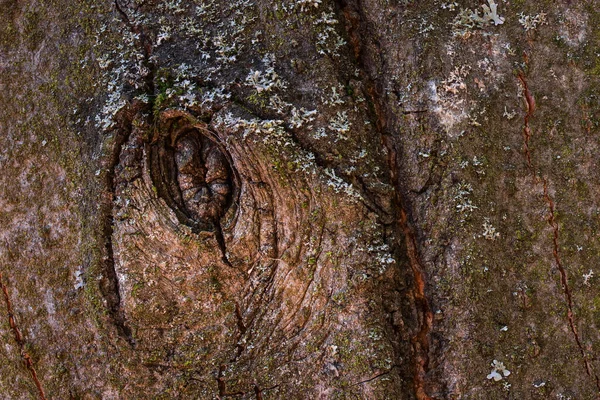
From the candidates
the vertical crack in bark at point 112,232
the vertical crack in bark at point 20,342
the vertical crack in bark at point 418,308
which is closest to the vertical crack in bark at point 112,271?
the vertical crack in bark at point 112,232

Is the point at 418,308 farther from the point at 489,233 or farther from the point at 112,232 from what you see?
the point at 112,232

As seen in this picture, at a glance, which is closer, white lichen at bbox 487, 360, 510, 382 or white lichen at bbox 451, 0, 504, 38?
white lichen at bbox 487, 360, 510, 382

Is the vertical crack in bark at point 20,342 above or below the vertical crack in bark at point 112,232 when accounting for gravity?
below

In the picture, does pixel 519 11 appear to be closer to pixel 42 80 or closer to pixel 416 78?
pixel 416 78

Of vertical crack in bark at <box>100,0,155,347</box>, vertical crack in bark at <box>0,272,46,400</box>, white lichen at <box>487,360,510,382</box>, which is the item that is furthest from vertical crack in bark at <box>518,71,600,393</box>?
vertical crack in bark at <box>0,272,46,400</box>

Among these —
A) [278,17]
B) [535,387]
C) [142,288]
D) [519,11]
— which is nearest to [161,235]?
[142,288]

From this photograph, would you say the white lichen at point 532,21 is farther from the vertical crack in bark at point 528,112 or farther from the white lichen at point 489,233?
the white lichen at point 489,233

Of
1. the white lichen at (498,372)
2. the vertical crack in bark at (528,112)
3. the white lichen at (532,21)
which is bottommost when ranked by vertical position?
the white lichen at (498,372)

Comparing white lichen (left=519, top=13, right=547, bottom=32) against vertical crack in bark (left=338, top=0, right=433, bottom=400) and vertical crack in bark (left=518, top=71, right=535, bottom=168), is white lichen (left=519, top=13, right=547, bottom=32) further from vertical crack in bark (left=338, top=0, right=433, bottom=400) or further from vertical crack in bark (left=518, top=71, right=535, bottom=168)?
vertical crack in bark (left=338, top=0, right=433, bottom=400)
